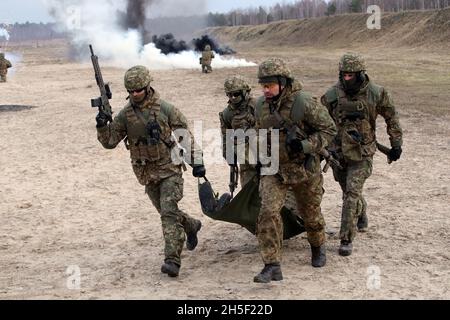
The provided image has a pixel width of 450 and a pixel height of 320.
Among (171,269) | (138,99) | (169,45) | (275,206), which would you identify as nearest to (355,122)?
(275,206)

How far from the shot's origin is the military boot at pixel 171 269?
17.7 feet

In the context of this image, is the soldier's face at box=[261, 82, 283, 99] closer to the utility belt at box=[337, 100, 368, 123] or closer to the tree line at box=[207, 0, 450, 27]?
the utility belt at box=[337, 100, 368, 123]

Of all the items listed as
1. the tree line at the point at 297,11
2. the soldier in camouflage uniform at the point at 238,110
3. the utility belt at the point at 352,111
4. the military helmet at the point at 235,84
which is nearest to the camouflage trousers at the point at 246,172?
the soldier in camouflage uniform at the point at 238,110

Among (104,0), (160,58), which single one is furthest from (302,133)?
(104,0)

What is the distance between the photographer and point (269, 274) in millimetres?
5168

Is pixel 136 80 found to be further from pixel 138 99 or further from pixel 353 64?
pixel 353 64

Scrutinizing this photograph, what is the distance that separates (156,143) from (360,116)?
204 cm

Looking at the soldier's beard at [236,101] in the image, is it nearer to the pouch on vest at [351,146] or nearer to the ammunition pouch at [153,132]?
the pouch on vest at [351,146]

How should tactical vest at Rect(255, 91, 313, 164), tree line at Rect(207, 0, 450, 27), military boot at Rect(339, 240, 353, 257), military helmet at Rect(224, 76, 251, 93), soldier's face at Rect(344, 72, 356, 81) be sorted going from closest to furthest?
tactical vest at Rect(255, 91, 313, 164) < military boot at Rect(339, 240, 353, 257) < soldier's face at Rect(344, 72, 356, 81) < military helmet at Rect(224, 76, 251, 93) < tree line at Rect(207, 0, 450, 27)

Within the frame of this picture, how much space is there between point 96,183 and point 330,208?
12.7 feet

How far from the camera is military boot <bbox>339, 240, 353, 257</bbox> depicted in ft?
19.1

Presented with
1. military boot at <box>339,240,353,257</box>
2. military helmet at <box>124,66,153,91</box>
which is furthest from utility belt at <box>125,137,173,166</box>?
military boot at <box>339,240,353,257</box>

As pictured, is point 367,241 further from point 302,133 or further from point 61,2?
point 61,2

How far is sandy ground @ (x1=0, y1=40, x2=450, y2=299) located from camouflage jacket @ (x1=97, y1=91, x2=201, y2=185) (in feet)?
3.18
